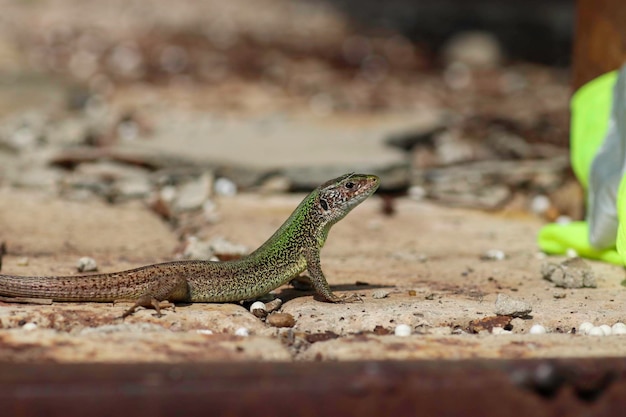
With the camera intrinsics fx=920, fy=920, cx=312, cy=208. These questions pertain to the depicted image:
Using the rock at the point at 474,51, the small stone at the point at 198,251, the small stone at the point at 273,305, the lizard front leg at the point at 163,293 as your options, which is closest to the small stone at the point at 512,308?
the small stone at the point at 273,305

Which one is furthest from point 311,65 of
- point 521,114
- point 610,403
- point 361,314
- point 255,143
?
point 610,403

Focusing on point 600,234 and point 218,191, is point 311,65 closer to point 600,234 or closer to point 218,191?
point 218,191

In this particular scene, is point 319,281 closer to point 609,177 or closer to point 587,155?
point 609,177

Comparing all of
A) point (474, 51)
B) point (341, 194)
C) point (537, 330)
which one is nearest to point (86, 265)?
point (341, 194)

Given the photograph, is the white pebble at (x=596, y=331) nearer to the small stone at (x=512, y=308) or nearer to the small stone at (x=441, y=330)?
the small stone at (x=512, y=308)

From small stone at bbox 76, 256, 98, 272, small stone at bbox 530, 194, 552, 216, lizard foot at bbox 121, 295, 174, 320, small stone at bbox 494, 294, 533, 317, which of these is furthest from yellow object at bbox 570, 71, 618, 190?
small stone at bbox 76, 256, 98, 272

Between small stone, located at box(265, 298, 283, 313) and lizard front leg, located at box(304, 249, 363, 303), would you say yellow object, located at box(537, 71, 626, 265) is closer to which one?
lizard front leg, located at box(304, 249, 363, 303)
